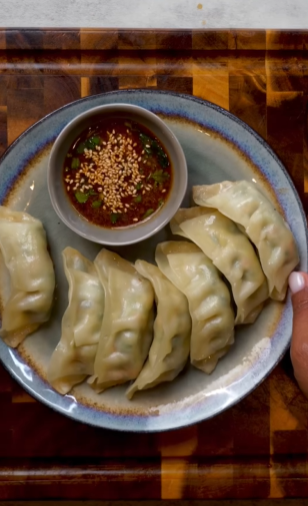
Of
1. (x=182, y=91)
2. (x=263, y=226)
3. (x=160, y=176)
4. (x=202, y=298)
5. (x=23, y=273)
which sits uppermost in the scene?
(x=182, y=91)

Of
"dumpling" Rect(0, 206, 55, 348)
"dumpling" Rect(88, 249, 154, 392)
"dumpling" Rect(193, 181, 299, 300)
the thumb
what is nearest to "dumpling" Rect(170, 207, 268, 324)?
"dumpling" Rect(193, 181, 299, 300)

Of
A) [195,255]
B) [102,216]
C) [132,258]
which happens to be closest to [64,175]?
[102,216]

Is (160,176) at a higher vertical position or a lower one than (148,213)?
higher

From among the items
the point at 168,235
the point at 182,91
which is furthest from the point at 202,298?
the point at 182,91

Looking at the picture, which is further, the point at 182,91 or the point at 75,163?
the point at 182,91

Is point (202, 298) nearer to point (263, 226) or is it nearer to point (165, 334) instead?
point (165, 334)

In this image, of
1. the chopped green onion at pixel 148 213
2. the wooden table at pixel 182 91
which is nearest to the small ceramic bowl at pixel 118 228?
the chopped green onion at pixel 148 213
